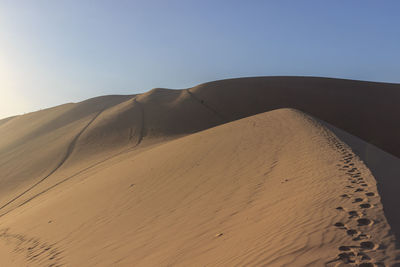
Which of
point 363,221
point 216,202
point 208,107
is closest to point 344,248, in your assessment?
point 363,221

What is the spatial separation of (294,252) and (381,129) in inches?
922

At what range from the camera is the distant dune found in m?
3.76

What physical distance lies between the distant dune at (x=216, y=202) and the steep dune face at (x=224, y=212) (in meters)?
0.03

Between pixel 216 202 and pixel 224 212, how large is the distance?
67 centimetres

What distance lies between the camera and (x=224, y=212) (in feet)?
18.8

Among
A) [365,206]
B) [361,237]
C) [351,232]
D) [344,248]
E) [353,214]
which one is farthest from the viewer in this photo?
[365,206]

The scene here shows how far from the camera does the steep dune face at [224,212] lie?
3.68 meters

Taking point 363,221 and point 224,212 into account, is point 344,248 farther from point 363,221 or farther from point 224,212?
point 224,212

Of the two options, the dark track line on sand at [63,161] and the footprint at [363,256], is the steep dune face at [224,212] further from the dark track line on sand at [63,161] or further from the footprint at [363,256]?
the dark track line on sand at [63,161]

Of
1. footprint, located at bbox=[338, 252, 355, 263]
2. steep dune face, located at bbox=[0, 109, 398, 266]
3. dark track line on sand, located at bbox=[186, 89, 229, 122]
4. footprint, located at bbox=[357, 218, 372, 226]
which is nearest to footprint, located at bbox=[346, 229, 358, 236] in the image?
steep dune face, located at bbox=[0, 109, 398, 266]

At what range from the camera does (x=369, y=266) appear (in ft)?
9.75

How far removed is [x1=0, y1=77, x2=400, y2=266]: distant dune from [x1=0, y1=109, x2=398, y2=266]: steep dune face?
0.09 ft

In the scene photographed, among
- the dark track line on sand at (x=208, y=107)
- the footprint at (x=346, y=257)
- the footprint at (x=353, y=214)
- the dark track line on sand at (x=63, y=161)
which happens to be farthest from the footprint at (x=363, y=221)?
the dark track line on sand at (x=208, y=107)

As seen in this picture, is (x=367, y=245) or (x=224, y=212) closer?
(x=367, y=245)
